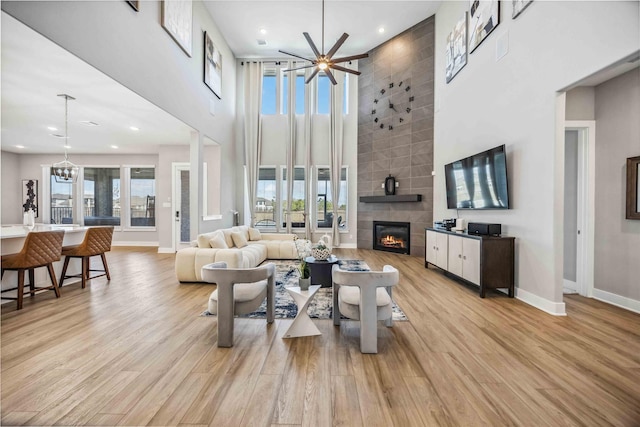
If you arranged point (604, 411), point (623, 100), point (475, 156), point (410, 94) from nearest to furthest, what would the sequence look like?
point (604, 411) → point (623, 100) → point (475, 156) → point (410, 94)

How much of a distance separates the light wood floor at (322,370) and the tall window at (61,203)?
20.4ft

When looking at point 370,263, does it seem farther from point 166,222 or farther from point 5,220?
point 5,220

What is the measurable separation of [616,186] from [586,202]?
0.35 meters

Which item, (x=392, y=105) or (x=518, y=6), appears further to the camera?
(x=392, y=105)

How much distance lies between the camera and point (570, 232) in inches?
152

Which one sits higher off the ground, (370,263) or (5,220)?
(5,220)

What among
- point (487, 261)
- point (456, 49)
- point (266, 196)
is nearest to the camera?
point (487, 261)

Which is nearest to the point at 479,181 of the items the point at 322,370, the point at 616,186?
the point at 616,186

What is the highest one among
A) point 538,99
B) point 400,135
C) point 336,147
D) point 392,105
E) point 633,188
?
point 392,105

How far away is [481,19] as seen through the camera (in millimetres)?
4328

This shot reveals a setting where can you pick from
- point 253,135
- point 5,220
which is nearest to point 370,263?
point 253,135

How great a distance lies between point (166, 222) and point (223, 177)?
6.57 feet

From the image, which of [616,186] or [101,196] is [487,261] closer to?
[616,186]

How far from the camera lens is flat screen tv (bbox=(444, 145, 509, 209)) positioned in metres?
3.75
